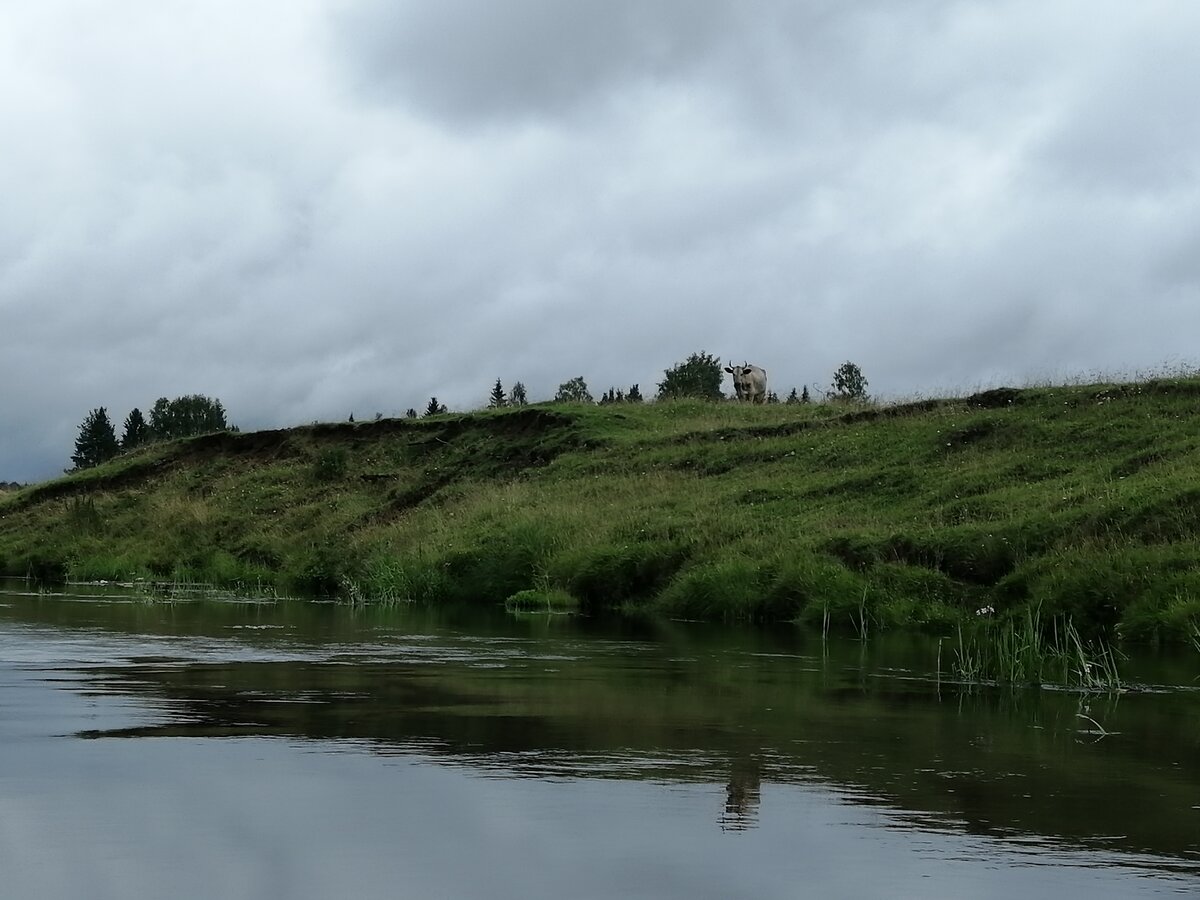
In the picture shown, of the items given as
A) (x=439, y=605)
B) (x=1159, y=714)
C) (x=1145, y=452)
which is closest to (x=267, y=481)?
(x=439, y=605)

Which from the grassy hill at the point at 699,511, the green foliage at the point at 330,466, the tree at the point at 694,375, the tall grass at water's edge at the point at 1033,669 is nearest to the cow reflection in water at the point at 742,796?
the tall grass at water's edge at the point at 1033,669

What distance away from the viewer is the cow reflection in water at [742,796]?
6848mm

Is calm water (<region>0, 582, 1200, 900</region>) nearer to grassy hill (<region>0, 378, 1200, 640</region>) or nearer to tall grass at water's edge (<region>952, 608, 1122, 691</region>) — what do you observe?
tall grass at water's edge (<region>952, 608, 1122, 691</region>)

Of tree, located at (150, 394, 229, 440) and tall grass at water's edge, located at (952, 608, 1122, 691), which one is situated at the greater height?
tree, located at (150, 394, 229, 440)

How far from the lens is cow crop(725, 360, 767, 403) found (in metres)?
60.9

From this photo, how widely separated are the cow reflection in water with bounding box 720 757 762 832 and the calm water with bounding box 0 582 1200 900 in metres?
0.03

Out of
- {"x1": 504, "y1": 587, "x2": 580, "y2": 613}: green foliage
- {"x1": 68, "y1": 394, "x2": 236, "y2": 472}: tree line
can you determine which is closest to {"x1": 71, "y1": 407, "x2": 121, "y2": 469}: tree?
{"x1": 68, "y1": 394, "x2": 236, "y2": 472}: tree line

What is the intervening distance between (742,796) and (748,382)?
2135 inches

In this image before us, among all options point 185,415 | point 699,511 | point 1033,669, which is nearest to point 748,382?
point 699,511

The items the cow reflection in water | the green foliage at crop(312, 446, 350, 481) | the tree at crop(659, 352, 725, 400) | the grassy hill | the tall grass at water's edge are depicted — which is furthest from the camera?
the tree at crop(659, 352, 725, 400)

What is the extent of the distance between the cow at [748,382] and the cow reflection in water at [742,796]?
170 ft

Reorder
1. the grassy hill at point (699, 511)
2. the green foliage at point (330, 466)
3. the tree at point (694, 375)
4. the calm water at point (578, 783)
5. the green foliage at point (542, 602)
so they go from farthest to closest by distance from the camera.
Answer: the tree at point (694, 375) < the green foliage at point (330, 466) < the green foliage at point (542, 602) < the grassy hill at point (699, 511) < the calm water at point (578, 783)

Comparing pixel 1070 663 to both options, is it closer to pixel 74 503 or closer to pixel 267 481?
pixel 267 481

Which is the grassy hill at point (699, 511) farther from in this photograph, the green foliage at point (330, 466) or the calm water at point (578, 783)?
the calm water at point (578, 783)
